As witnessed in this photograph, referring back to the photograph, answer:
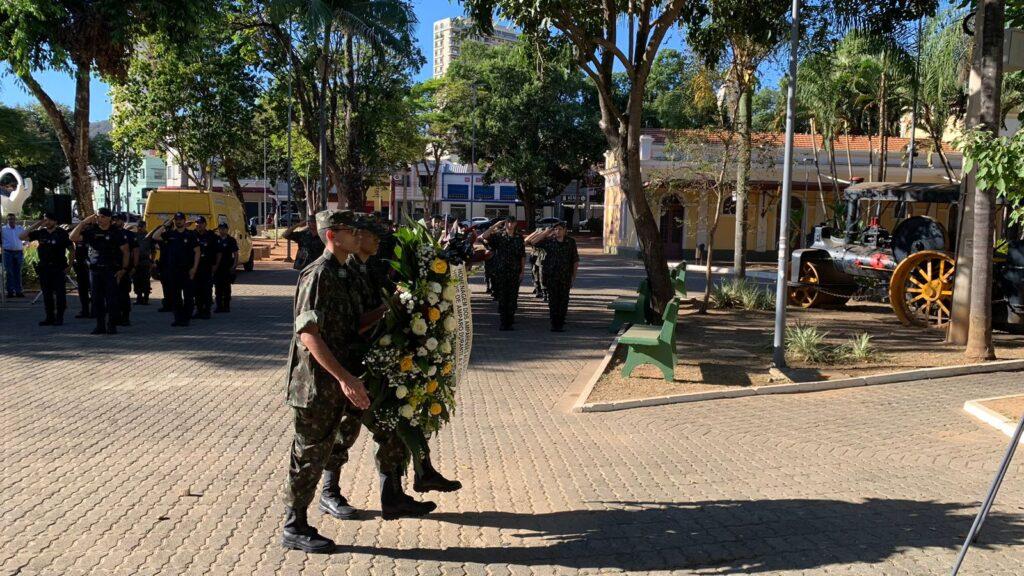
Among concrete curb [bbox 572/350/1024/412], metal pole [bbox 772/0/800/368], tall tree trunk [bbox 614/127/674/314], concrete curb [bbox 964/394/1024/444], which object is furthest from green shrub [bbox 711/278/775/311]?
concrete curb [bbox 964/394/1024/444]

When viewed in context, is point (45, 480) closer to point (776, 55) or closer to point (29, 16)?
point (29, 16)

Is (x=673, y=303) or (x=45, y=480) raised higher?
(x=673, y=303)

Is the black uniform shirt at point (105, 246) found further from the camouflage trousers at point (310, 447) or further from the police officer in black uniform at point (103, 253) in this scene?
the camouflage trousers at point (310, 447)

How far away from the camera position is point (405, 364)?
451 centimetres

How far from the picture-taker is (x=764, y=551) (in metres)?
4.50

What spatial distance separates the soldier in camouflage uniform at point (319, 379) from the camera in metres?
4.28

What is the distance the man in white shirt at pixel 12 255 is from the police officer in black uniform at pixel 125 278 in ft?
14.7

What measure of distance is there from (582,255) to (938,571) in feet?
121

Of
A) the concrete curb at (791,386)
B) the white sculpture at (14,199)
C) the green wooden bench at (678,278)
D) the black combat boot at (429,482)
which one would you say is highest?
the white sculpture at (14,199)

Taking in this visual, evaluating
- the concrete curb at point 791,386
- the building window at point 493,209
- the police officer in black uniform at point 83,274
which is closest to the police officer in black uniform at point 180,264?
the police officer in black uniform at point 83,274

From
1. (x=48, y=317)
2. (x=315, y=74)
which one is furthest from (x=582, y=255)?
(x=48, y=317)

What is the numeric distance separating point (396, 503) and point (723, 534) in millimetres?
1849

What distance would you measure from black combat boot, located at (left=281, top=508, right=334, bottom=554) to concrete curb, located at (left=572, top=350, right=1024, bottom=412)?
13.0 feet

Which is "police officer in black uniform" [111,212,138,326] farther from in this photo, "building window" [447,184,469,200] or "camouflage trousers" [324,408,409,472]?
"building window" [447,184,469,200]
